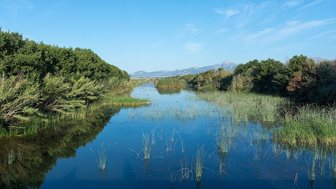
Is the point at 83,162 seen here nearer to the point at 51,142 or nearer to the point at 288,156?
the point at 51,142

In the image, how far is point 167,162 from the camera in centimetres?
1238

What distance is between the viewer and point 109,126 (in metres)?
21.4

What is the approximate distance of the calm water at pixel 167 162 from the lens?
10133 mm

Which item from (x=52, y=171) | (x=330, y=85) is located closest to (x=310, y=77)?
(x=330, y=85)

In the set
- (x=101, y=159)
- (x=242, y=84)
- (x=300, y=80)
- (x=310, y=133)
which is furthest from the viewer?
(x=242, y=84)

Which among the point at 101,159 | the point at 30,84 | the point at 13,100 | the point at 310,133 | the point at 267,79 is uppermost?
the point at 30,84

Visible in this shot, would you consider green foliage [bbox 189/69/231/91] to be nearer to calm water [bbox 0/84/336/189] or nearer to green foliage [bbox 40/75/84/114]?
green foliage [bbox 40/75/84/114]

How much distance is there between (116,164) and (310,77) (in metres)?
22.2

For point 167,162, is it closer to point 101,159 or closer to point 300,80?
point 101,159

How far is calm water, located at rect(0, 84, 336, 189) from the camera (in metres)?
10.1

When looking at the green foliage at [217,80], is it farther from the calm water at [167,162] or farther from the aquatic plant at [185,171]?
the aquatic plant at [185,171]

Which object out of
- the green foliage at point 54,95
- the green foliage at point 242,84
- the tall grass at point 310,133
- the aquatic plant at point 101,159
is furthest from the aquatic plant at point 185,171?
the green foliage at point 242,84

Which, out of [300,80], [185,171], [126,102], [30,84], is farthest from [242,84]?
[185,171]

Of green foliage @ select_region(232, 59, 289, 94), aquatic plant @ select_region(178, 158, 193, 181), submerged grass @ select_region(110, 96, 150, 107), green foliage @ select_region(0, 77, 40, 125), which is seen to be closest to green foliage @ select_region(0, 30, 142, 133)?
green foliage @ select_region(0, 77, 40, 125)
